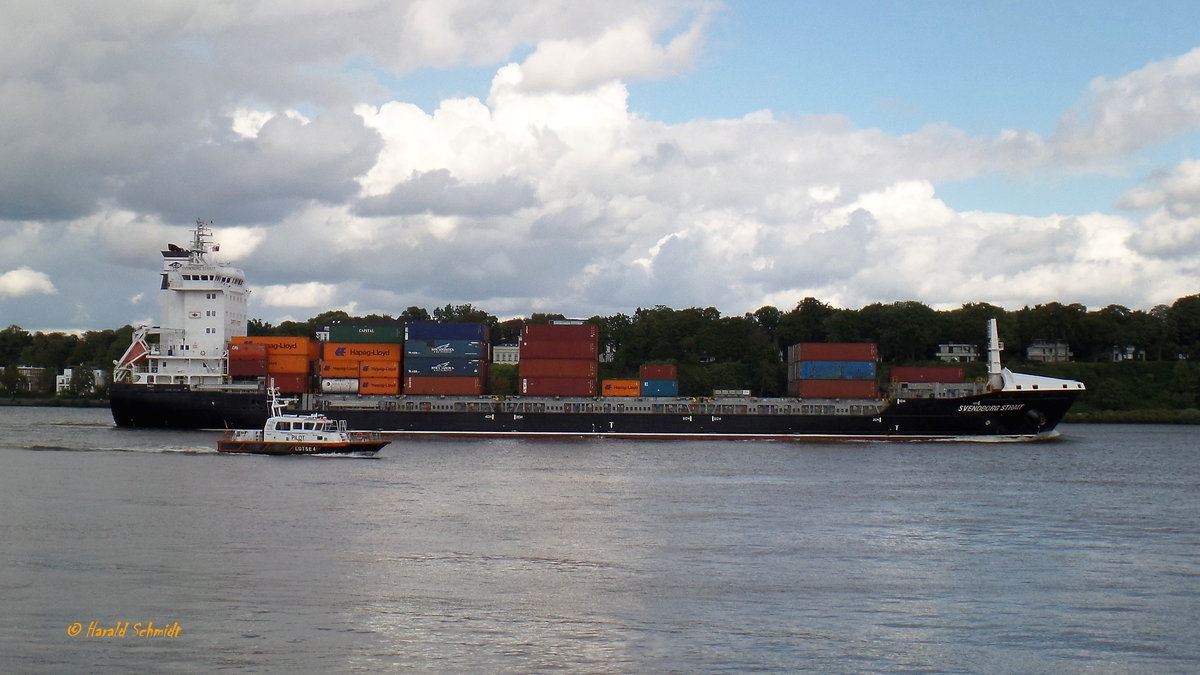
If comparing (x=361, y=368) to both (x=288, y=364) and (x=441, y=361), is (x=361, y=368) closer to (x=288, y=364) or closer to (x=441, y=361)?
(x=288, y=364)

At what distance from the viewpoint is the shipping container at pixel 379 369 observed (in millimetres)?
76812

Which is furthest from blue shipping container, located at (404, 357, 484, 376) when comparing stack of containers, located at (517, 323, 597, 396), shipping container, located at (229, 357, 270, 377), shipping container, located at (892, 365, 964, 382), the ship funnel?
the ship funnel

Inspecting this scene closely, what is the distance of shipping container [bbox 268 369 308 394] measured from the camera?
3012 inches

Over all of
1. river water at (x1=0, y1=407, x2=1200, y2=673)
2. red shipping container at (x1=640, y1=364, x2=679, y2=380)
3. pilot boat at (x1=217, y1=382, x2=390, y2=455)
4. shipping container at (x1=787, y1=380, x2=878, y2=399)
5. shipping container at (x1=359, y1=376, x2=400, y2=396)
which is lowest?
river water at (x1=0, y1=407, x2=1200, y2=673)

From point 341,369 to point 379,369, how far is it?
2866 mm

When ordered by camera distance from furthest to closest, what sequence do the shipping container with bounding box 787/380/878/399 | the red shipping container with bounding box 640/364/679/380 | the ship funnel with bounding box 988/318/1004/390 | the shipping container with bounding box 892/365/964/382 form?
the red shipping container with bounding box 640/364/679/380 < the shipping container with bounding box 892/365/964/382 < the shipping container with bounding box 787/380/878/399 < the ship funnel with bounding box 988/318/1004/390

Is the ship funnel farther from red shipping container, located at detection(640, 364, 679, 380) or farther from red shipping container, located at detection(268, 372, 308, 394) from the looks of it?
red shipping container, located at detection(268, 372, 308, 394)

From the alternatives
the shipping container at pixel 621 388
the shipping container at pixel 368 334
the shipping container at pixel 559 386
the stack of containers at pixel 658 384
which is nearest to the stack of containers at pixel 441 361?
the shipping container at pixel 368 334

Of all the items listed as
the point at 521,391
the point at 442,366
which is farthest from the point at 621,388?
the point at 442,366

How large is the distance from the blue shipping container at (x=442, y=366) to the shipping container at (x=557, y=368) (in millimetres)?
3642

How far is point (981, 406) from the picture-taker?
71.3 metres

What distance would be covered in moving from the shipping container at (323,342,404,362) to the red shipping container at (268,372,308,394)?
92.0 inches

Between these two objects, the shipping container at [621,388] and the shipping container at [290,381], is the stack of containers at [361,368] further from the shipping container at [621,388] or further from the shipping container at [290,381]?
the shipping container at [621,388]

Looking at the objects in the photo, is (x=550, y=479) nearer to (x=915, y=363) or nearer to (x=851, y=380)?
(x=851, y=380)
